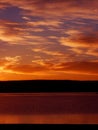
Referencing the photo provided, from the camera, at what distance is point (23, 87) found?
75750mm

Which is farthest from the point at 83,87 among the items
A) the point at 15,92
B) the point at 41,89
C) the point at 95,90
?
the point at 15,92

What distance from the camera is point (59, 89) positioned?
246 feet
